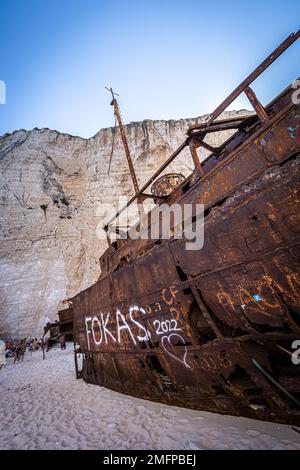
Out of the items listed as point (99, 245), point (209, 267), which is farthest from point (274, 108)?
point (99, 245)

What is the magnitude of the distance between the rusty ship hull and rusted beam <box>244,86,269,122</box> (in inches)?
0.6

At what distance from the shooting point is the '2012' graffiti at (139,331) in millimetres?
3008

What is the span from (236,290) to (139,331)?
206 centimetres

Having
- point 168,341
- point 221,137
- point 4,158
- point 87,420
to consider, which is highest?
point 4,158

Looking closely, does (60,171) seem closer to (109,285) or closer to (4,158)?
(4,158)

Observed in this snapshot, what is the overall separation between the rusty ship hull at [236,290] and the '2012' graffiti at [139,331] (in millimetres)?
19

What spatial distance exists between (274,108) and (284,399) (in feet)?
10.2

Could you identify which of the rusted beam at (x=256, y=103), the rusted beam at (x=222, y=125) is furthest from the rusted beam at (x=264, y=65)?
the rusted beam at (x=222, y=125)

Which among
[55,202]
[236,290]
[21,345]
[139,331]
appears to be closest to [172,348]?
[139,331]

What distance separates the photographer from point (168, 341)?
3.13m

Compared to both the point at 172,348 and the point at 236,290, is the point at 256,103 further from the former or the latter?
the point at 172,348

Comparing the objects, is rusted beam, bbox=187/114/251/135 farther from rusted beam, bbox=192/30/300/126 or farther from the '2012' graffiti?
the '2012' graffiti

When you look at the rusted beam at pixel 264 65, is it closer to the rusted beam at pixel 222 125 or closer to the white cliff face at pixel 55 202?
the rusted beam at pixel 222 125

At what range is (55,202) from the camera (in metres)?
25.1
